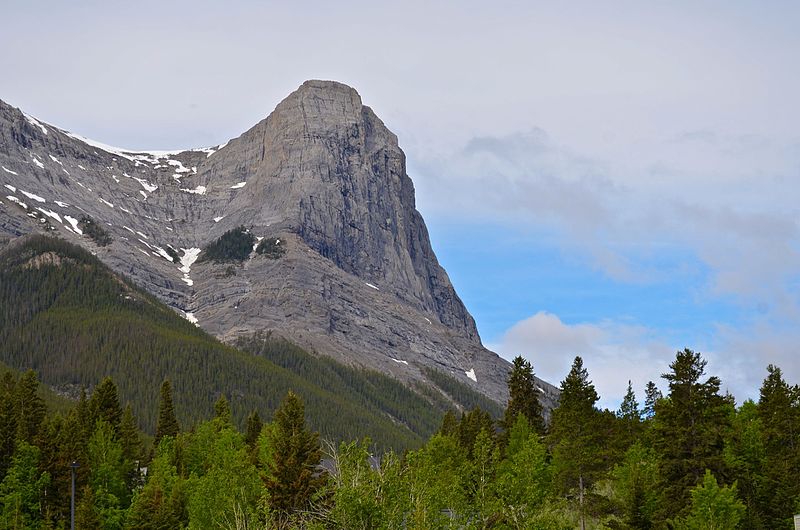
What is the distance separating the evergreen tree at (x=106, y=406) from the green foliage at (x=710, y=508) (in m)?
71.1

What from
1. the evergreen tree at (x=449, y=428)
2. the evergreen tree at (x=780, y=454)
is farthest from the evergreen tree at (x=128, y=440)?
the evergreen tree at (x=780, y=454)

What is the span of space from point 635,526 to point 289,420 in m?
28.5

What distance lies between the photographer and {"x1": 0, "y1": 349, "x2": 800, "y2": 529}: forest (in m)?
49.2

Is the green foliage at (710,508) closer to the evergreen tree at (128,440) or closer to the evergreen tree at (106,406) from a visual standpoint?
the evergreen tree at (128,440)

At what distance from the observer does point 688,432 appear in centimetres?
5734

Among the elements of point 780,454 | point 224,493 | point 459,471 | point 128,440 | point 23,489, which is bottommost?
point 23,489

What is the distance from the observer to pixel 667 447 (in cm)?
5806

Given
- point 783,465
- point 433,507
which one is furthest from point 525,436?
point 433,507

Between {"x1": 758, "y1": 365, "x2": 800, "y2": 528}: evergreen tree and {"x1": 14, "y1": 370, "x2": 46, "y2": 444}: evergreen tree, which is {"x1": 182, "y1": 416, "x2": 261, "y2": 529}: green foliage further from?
{"x1": 758, "y1": 365, "x2": 800, "y2": 528}: evergreen tree

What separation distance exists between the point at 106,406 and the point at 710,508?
7652 centimetres

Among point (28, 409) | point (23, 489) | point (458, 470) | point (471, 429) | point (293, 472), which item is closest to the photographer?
point (458, 470)

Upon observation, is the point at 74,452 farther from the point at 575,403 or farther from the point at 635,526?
the point at 635,526

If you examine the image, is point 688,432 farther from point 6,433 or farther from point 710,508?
point 6,433

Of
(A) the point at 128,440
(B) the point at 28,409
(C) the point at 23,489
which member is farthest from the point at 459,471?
(A) the point at 128,440
